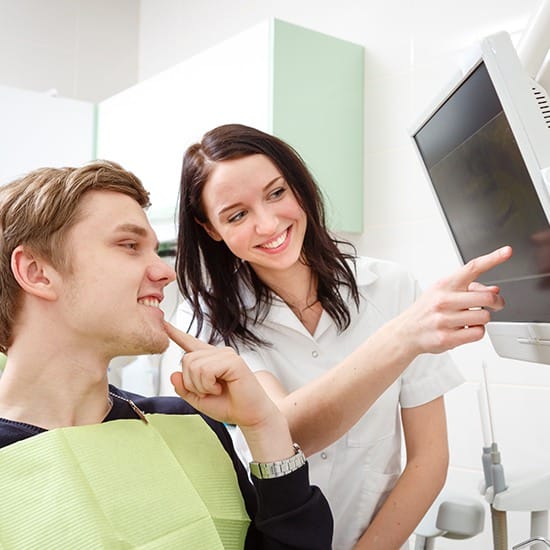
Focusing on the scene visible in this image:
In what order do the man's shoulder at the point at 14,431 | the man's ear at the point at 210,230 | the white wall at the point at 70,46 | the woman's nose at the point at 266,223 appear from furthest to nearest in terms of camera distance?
the white wall at the point at 70,46
the man's ear at the point at 210,230
the woman's nose at the point at 266,223
the man's shoulder at the point at 14,431

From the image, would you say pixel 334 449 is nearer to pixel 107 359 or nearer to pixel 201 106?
pixel 107 359

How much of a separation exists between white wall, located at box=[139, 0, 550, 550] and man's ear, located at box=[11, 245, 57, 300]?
3.69 ft

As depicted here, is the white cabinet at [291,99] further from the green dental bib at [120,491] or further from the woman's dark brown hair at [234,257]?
the green dental bib at [120,491]

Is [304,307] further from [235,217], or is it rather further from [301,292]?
[235,217]

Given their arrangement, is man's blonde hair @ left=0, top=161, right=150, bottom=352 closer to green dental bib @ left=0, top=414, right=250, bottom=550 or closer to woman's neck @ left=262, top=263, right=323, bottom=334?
green dental bib @ left=0, top=414, right=250, bottom=550

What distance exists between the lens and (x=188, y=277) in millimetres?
1465

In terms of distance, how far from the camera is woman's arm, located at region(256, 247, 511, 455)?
93cm

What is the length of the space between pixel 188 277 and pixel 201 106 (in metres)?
1.21

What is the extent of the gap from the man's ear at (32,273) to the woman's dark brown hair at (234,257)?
346 mm

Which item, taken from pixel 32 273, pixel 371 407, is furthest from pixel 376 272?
pixel 32 273

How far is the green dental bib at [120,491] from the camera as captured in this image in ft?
3.21

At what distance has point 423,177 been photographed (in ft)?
7.03

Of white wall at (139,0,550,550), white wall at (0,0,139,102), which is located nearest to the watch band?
white wall at (139,0,550,550)

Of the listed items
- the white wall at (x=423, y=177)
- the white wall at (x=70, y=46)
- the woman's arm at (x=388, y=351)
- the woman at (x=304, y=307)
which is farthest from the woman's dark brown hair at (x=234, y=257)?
the white wall at (x=70, y=46)
